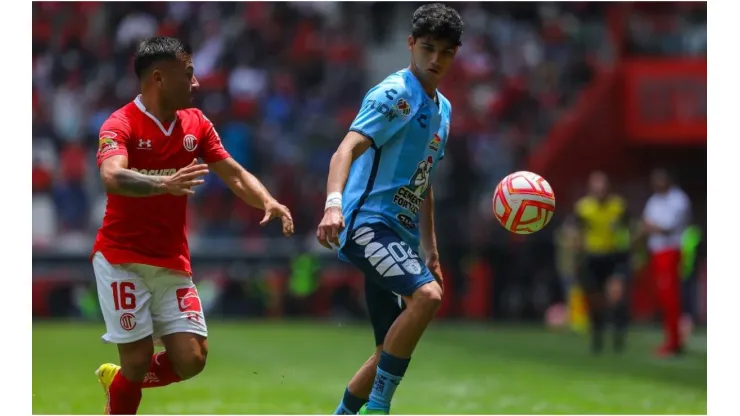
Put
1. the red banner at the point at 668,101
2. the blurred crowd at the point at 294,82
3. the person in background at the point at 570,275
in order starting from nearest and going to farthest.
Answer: the person in background at the point at 570,275, the blurred crowd at the point at 294,82, the red banner at the point at 668,101

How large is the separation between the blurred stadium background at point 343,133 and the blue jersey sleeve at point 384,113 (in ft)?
33.3

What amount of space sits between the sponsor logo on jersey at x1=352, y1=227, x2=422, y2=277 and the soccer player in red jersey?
0.49 m

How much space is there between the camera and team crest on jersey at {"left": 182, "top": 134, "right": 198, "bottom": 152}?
7.28 meters

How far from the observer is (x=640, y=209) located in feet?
78.1

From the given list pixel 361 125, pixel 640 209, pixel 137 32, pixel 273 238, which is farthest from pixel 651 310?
pixel 361 125

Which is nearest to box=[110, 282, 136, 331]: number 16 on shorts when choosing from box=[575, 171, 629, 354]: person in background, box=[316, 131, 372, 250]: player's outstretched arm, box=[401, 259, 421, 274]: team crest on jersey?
box=[316, 131, 372, 250]: player's outstretched arm

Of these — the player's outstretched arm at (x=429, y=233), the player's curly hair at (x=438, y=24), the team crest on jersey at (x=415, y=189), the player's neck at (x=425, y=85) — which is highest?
the player's curly hair at (x=438, y=24)

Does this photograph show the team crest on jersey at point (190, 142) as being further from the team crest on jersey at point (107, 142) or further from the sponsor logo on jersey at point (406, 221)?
the sponsor logo on jersey at point (406, 221)

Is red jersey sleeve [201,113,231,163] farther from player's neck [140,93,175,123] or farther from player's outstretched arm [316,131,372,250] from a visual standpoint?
player's outstretched arm [316,131,372,250]

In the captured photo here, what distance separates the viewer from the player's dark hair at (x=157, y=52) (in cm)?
713

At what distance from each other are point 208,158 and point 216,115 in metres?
17.1

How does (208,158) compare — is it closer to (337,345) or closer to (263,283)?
(337,345)

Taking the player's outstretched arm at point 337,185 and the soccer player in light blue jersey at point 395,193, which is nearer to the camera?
the player's outstretched arm at point 337,185

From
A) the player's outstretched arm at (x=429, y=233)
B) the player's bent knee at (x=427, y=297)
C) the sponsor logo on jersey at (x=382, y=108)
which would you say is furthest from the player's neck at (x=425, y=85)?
the player's bent knee at (x=427, y=297)
